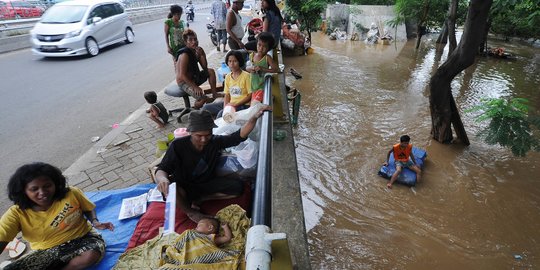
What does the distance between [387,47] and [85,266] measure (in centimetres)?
1672

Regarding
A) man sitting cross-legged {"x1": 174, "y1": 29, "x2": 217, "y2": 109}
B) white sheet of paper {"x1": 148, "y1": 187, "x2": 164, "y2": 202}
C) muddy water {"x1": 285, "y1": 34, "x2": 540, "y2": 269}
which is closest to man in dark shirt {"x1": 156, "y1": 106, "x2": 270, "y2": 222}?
white sheet of paper {"x1": 148, "y1": 187, "x2": 164, "y2": 202}

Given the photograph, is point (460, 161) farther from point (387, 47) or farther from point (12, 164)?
point (387, 47)

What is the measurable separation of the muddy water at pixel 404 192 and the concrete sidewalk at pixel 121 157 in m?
2.58

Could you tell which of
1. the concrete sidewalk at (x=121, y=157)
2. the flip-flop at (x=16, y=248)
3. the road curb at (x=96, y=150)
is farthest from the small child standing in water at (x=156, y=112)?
the flip-flop at (x=16, y=248)

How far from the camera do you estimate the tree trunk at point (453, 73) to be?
201 inches

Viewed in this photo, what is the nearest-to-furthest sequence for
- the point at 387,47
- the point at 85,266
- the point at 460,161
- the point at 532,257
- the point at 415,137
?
the point at 85,266 < the point at 532,257 < the point at 460,161 < the point at 415,137 < the point at 387,47

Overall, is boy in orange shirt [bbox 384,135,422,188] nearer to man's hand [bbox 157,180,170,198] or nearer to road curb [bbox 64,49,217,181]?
man's hand [bbox 157,180,170,198]

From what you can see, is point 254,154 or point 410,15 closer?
point 254,154

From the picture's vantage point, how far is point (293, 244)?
8.18 ft

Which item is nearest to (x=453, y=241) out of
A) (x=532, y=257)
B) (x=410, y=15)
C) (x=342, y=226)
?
(x=532, y=257)

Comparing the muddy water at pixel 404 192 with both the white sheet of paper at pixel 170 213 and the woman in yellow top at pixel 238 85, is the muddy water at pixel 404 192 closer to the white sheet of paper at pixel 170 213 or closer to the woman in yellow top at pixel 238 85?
the woman in yellow top at pixel 238 85

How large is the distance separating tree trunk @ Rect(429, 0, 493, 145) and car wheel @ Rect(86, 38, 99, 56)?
10.7 meters

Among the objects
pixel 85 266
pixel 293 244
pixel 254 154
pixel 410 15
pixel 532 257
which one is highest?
pixel 410 15

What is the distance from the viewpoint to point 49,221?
253 cm
